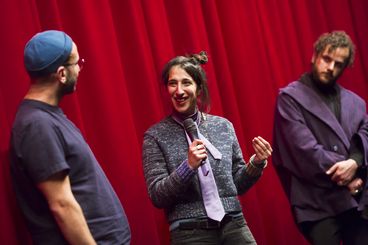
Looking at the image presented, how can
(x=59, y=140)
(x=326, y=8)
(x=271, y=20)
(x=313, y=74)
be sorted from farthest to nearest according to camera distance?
(x=326, y=8), (x=271, y=20), (x=313, y=74), (x=59, y=140)

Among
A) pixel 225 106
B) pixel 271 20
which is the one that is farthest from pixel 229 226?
pixel 271 20

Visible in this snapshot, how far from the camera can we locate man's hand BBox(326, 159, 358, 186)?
2.29 m

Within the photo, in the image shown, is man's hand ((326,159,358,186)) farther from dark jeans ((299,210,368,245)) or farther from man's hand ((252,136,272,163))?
Answer: man's hand ((252,136,272,163))

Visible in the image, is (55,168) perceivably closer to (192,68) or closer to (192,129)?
(192,129)

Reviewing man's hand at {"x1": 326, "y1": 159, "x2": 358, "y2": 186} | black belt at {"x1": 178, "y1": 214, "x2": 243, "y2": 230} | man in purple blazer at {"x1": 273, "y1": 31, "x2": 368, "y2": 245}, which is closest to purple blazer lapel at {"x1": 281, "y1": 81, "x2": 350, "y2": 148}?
man in purple blazer at {"x1": 273, "y1": 31, "x2": 368, "y2": 245}

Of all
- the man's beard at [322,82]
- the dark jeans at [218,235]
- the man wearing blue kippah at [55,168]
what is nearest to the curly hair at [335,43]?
the man's beard at [322,82]

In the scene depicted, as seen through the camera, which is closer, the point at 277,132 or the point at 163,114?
the point at 277,132

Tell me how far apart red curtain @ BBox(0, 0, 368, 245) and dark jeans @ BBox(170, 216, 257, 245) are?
46 cm

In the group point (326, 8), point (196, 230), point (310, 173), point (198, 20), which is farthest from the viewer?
point (326, 8)

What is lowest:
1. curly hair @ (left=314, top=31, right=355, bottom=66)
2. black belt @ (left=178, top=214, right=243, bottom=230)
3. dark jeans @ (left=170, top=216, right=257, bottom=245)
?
dark jeans @ (left=170, top=216, right=257, bottom=245)

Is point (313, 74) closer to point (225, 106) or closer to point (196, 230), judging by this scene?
point (225, 106)

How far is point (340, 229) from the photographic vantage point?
2.37m

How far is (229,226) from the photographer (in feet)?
7.04

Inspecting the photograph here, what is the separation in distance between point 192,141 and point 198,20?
3.27ft
